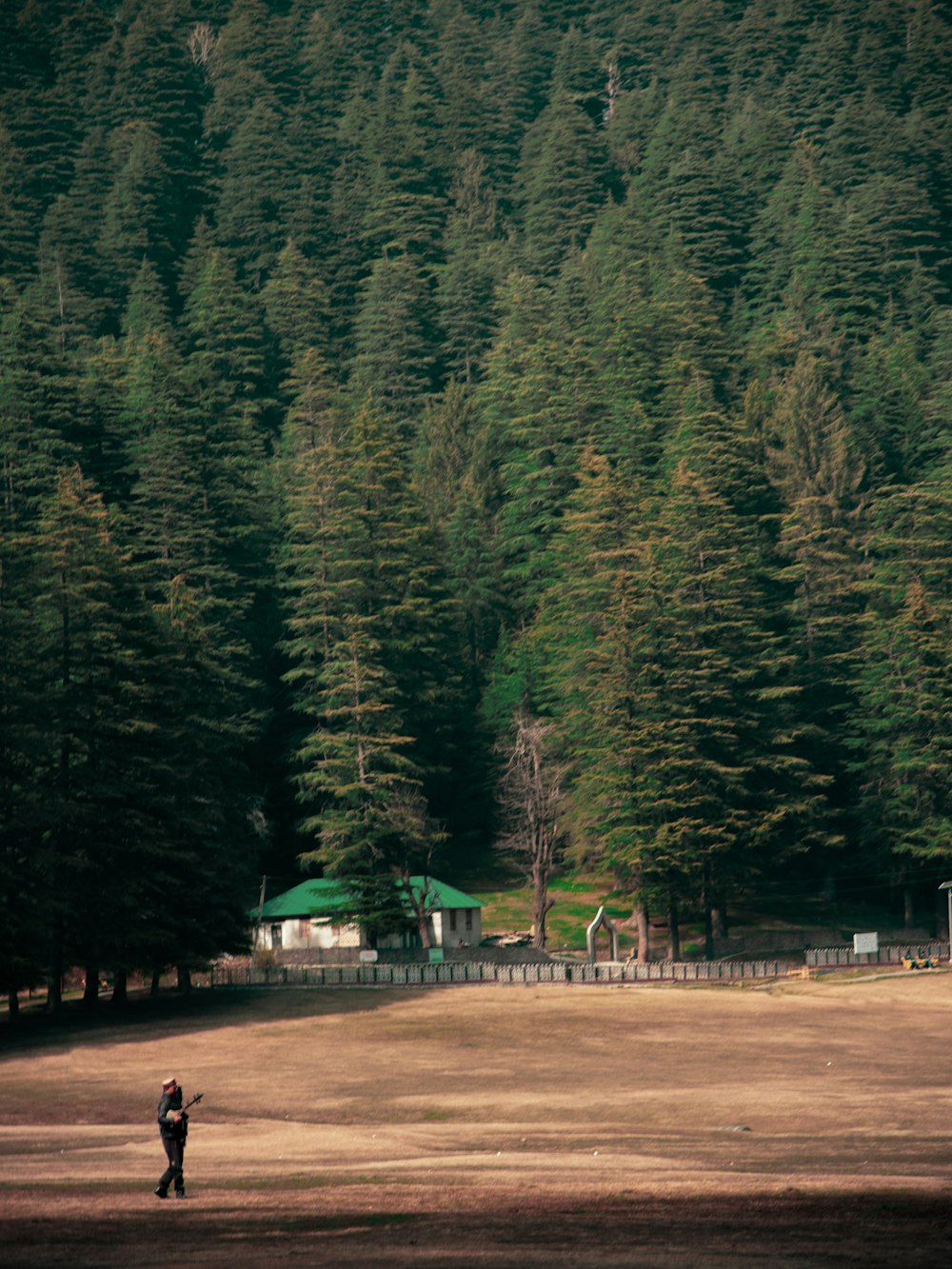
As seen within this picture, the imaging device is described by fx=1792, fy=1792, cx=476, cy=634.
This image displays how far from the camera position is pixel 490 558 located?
10988 centimetres

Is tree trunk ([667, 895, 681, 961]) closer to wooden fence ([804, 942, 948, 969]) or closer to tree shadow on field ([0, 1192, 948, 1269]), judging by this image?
wooden fence ([804, 942, 948, 969])

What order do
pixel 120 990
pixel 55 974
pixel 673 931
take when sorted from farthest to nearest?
pixel 673 931 → pixel 120 990 → pixel 55 974

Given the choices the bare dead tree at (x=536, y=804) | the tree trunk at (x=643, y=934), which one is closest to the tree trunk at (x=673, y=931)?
the tree trunk at (x=643, y=934)

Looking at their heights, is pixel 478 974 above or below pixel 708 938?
below

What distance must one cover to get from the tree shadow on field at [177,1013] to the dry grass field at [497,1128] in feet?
0.76

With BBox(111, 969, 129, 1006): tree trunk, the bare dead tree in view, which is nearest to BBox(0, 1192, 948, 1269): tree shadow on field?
BBox(111, 969, 129, 1006): tree trunk

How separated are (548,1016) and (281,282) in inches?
4139

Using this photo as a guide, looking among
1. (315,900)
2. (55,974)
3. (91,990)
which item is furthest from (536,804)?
(55,974)

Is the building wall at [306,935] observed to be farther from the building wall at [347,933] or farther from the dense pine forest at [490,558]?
the dense pine forest at [490,558]

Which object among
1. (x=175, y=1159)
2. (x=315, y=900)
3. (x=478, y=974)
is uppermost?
(x=315, y=900)

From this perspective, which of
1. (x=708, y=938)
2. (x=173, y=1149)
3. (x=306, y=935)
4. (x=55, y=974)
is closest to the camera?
(x=173, y=1149)

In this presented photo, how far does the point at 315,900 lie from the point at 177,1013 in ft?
77.3

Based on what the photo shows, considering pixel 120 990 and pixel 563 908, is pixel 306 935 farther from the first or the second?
pixel 120 990

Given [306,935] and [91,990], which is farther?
[306,935]
